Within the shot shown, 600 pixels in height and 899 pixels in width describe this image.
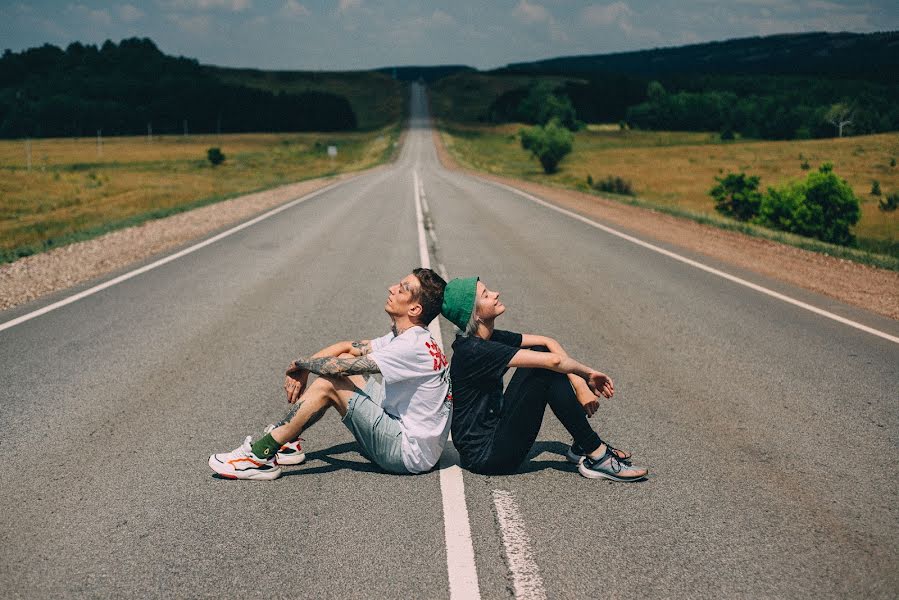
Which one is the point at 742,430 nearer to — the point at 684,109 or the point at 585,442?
the point at 585,442

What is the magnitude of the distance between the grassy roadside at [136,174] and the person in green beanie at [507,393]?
1154cm

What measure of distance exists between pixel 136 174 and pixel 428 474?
205 feet

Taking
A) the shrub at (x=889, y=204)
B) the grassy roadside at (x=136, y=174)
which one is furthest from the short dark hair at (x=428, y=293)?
the shrub at (x=889, y=204)

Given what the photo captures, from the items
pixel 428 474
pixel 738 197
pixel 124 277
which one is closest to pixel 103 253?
pixel 124 277

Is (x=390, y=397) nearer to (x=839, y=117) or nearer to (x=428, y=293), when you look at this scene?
(x=428, y=293)

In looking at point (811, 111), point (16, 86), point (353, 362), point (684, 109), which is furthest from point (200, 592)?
point (16, 86)

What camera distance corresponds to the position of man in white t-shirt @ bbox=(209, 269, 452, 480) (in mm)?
4312

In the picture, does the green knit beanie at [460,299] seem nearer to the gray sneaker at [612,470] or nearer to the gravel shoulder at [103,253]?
→ the gray sneaker at [612,470]

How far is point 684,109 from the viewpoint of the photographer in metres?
123

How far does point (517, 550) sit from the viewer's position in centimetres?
365

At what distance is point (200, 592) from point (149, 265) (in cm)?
1008

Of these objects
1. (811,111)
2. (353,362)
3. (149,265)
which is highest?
(811,111)

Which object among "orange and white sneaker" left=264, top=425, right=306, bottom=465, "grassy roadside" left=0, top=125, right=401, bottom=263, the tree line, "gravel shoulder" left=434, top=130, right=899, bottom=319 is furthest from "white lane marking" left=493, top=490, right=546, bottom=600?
the tree line

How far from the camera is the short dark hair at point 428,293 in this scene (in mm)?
4344
